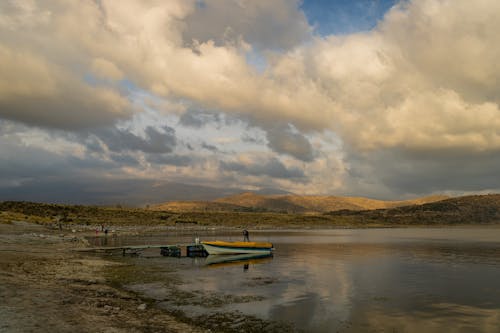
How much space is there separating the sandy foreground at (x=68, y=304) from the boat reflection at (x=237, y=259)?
17133 millimetres

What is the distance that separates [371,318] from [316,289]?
8.25m

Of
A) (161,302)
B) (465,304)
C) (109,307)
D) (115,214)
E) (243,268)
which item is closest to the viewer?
(109,307)

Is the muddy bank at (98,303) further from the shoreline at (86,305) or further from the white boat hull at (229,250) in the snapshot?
the white boat hull at (229,250)

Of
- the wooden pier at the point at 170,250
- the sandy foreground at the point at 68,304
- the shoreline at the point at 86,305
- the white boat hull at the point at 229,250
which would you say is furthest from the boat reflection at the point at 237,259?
the sandy foreground at the point at 68,304

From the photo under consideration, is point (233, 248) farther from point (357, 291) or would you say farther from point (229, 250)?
point (357, 291)

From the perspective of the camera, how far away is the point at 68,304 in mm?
19391

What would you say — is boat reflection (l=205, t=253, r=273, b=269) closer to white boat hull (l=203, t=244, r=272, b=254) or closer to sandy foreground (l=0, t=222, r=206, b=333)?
white boat hull (l=203, t=244, r=272, b=254)

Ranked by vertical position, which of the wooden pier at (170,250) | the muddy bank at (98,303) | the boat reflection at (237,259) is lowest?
the boat reflection at (237,259)

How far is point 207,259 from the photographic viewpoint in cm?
5138

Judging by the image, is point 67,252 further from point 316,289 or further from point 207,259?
point 316,289

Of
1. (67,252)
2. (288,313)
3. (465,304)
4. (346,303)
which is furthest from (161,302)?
(67,252)

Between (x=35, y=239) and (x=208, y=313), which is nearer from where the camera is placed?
(x=208, y=313)

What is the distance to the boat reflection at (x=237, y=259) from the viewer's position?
46.4 meters

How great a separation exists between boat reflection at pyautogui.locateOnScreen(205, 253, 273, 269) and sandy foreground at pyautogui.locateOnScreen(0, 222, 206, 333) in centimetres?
1713
